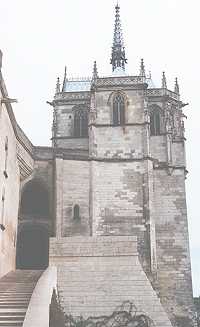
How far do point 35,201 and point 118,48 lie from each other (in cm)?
2020

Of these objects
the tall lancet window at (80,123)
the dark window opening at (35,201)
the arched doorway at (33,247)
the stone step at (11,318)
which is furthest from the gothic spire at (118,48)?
the stone step at (11,318)

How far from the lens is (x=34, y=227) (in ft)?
91.9

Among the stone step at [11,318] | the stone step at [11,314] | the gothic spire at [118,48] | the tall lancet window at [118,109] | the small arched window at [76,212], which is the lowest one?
the stone step at [11,318]

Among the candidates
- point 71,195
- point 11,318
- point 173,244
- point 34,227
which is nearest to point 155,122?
point 173,244

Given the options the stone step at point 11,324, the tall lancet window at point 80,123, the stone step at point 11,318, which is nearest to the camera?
the stone step at point 11,324

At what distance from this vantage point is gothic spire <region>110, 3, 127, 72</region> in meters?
43.5

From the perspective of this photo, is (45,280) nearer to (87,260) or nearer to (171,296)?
(87,260)

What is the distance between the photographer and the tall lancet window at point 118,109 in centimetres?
2992

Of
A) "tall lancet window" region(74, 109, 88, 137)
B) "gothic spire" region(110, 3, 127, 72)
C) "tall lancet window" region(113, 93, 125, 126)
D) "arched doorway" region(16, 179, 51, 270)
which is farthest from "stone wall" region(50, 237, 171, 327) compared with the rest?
"gothic spire" region(110, 3, 127, 72)

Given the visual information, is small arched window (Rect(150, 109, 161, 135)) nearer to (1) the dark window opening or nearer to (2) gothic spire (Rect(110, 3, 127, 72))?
(2) gothic spire (Rect(110, 3, 127, 72))

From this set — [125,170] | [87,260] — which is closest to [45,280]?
[87,260]

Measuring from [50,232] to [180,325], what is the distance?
8.20m

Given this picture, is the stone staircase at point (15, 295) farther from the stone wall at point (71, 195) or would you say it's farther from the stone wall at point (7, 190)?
the stone wall at point (71, 195)

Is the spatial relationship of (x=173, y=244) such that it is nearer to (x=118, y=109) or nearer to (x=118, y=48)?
(x=118, y=109)
